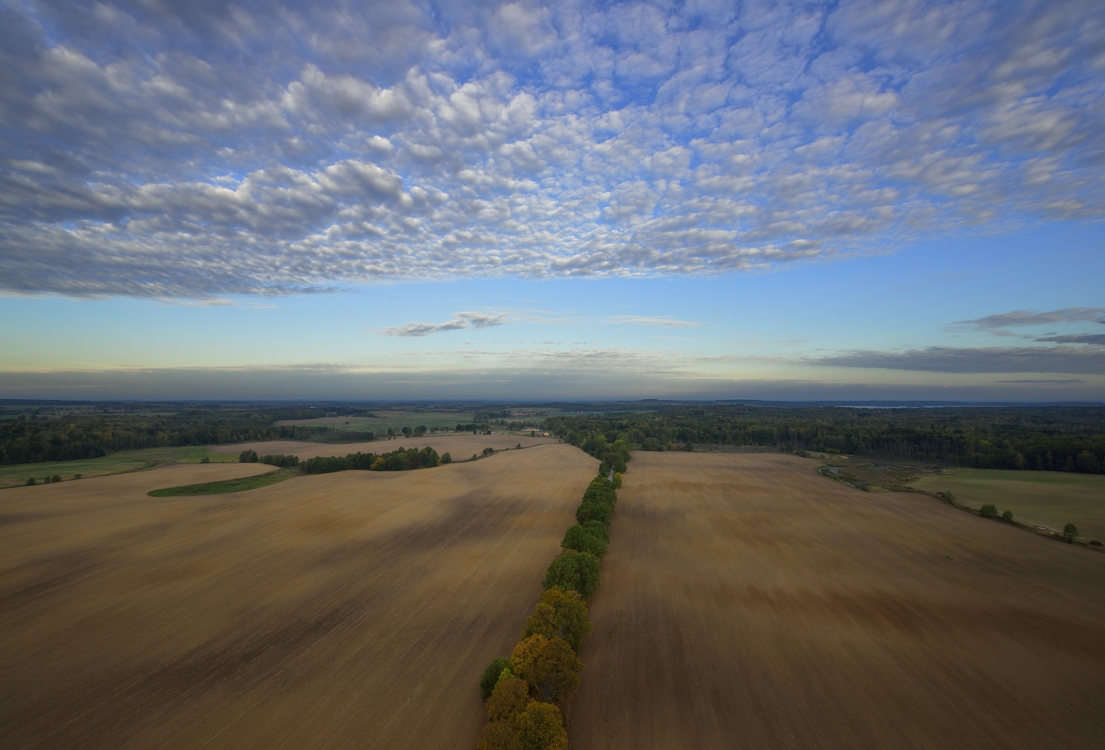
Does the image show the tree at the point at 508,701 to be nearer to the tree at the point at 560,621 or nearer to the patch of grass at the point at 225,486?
the tree at the point at 560,621

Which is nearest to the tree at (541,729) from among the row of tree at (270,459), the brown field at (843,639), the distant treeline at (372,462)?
the brown field at (843,639)

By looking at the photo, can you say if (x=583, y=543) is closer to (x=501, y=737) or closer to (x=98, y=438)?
(x=501, y=737)

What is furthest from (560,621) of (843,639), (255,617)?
(255,617)

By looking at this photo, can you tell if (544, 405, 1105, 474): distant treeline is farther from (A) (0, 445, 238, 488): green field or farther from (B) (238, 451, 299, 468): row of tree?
(A) (0, 445, 238, 488): green field

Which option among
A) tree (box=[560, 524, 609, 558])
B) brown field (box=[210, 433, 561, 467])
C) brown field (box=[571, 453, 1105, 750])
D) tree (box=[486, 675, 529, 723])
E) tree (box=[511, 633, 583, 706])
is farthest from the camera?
brown field (box=[210, 433, 561, 467])

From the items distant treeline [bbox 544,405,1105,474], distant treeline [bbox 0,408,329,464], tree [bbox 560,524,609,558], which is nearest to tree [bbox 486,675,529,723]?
tree [bbox 560,524,609,558]

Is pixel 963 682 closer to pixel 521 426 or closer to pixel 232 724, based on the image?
pixel 232 724
